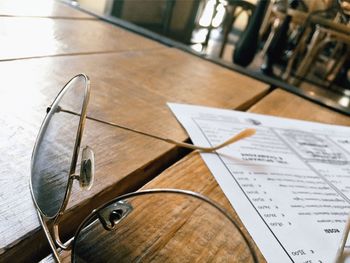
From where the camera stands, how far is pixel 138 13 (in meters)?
3.74

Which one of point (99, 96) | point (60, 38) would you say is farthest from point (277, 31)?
point (99, 96)

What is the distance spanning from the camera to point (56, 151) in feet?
1.14

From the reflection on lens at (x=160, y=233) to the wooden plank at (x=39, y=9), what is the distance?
0.84m

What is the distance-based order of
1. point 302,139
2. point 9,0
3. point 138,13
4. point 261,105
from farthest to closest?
point 138,13
point 9,0
point 261,105
point 302,139

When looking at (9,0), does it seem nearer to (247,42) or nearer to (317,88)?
(247,42)

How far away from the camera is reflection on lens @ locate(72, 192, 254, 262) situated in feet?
0.97

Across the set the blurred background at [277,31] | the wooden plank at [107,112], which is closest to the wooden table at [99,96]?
the wooden plank at [107,112]

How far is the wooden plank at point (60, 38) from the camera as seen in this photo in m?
0.74

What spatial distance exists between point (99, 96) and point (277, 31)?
211 centimetres

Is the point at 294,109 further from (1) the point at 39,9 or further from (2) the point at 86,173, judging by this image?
(1) the point at 39,9

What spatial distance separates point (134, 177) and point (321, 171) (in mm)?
333

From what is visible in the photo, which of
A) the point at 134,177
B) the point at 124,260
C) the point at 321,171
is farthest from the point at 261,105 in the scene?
the point at 124,260

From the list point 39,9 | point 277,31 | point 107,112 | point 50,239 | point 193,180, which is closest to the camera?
point 50,239

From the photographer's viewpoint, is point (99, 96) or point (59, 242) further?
point (99, 96)
